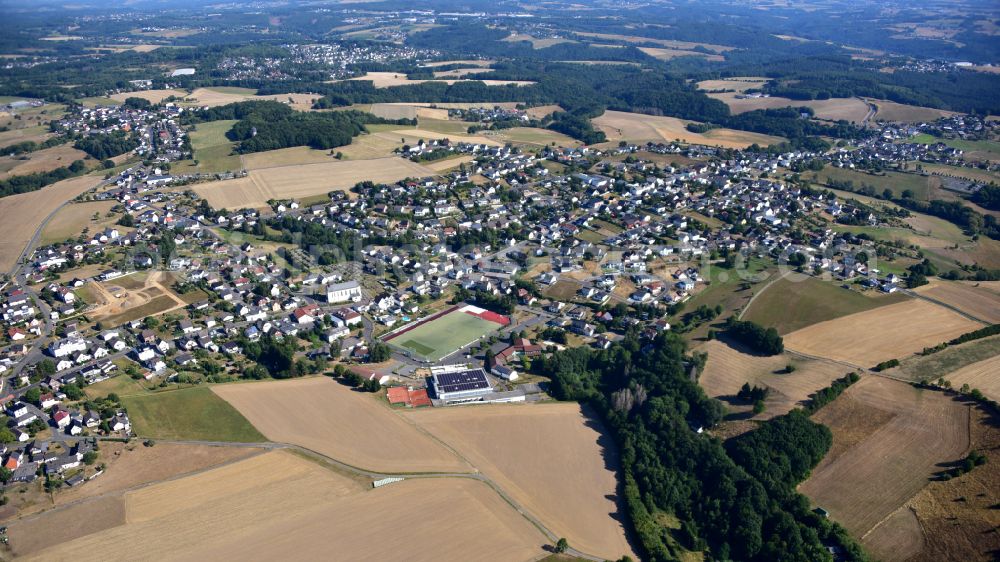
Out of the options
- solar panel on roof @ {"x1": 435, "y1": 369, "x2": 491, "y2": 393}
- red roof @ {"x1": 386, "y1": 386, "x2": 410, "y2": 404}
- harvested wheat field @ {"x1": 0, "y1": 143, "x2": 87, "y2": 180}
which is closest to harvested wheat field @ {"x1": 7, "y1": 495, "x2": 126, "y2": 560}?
red roof @ {"x1": 386, "y1": 386, "x2": 410, "y2": 404}

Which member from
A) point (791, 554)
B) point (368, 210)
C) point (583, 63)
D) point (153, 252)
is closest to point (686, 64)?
point (583, 63)

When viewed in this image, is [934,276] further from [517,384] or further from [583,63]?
[583,63]

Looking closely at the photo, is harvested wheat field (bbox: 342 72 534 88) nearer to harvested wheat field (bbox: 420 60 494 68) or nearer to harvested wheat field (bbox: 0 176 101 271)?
harvested wheat field (bbox: 420 60 494 68)

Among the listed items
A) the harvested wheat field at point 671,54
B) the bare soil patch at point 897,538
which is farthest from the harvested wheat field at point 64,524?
the harvested wheat field at point 671,54

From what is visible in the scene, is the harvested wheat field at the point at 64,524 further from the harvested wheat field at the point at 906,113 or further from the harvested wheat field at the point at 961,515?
the harvested wheat field at the point at 906,113

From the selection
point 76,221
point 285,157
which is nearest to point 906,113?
point 285,157
